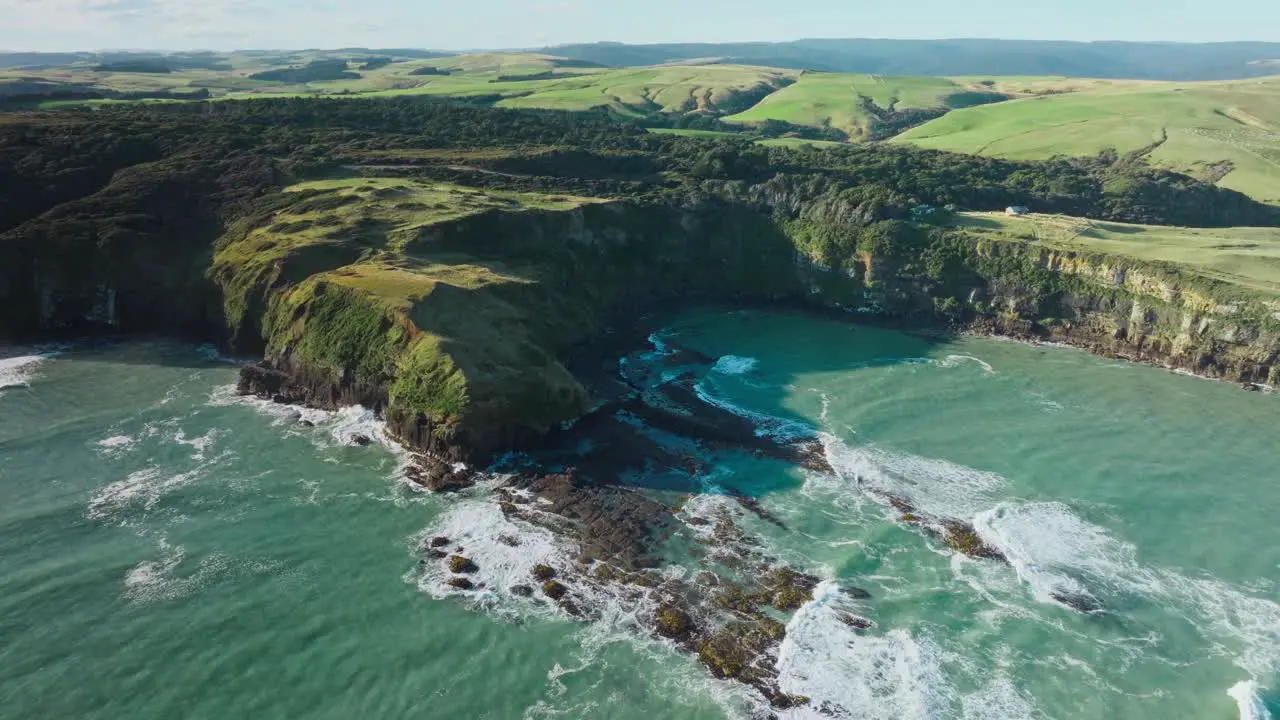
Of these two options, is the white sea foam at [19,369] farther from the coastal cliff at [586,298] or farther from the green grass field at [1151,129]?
the green grass field at [1151,129]

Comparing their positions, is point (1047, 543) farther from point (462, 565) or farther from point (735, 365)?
point (462, 565)

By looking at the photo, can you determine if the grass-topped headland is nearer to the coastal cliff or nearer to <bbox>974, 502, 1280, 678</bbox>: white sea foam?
the coastal cliff

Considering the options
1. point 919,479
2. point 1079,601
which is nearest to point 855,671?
point 1079,601

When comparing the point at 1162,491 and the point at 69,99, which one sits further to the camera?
the point at 69,99

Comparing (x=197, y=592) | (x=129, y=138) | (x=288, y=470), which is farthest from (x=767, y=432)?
(x=129, y=138)

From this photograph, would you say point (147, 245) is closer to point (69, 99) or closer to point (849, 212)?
point (849, 212)

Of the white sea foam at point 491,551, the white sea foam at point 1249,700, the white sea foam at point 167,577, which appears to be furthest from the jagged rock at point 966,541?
the white sea foam at point 167,577
